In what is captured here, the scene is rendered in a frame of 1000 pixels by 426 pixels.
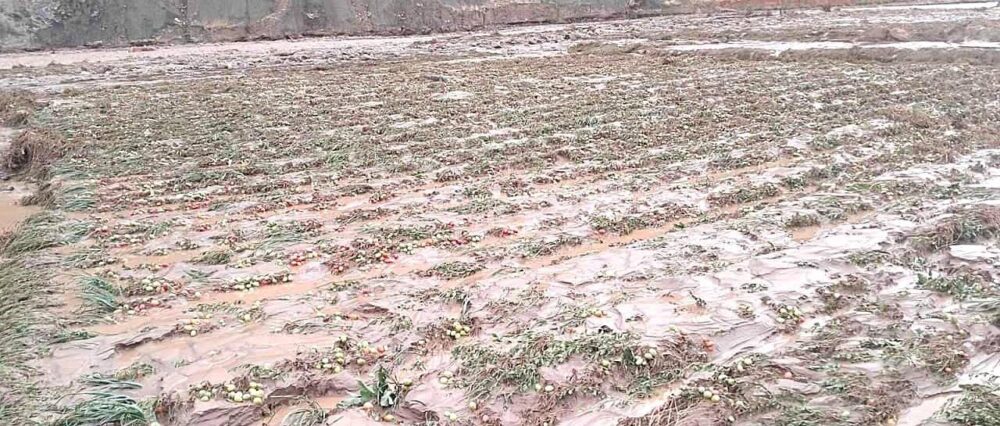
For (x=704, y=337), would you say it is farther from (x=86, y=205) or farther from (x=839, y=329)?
(x=86, y=205)

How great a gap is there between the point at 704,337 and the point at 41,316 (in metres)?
4.95

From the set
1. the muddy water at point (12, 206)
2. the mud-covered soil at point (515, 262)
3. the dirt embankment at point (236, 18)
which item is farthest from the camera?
the dirt embankment at point (236, 18)

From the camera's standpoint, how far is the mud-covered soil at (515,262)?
14.8 feet

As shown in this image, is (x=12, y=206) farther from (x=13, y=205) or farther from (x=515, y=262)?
(x=515, y=262)

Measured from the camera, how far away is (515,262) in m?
6.61

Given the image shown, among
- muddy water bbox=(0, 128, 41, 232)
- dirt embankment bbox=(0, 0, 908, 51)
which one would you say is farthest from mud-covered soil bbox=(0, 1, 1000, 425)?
dirt embankment bbox=(0, 0, 908, 51)

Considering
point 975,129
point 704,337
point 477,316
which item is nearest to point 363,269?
point 477,316

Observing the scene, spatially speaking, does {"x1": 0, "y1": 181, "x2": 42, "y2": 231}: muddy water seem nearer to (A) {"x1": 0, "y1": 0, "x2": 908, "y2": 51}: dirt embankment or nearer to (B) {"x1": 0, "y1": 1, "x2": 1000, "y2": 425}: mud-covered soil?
(B) {"x1": 0, "y1": 1, "x2": 1000, "y2": 425}: mud-covered soil

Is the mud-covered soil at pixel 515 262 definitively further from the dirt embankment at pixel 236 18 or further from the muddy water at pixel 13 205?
the dirt embankment at pixel 236 18

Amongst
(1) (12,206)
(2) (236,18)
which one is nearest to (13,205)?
(1) (12,206)

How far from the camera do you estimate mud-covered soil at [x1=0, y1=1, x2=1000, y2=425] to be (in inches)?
178

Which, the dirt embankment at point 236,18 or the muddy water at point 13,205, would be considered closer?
the muddy water at point 13,205

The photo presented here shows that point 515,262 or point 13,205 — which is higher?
point 13,205

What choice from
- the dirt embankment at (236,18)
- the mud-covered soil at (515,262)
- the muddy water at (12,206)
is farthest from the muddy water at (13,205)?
the dirt embankment at (236,18)
